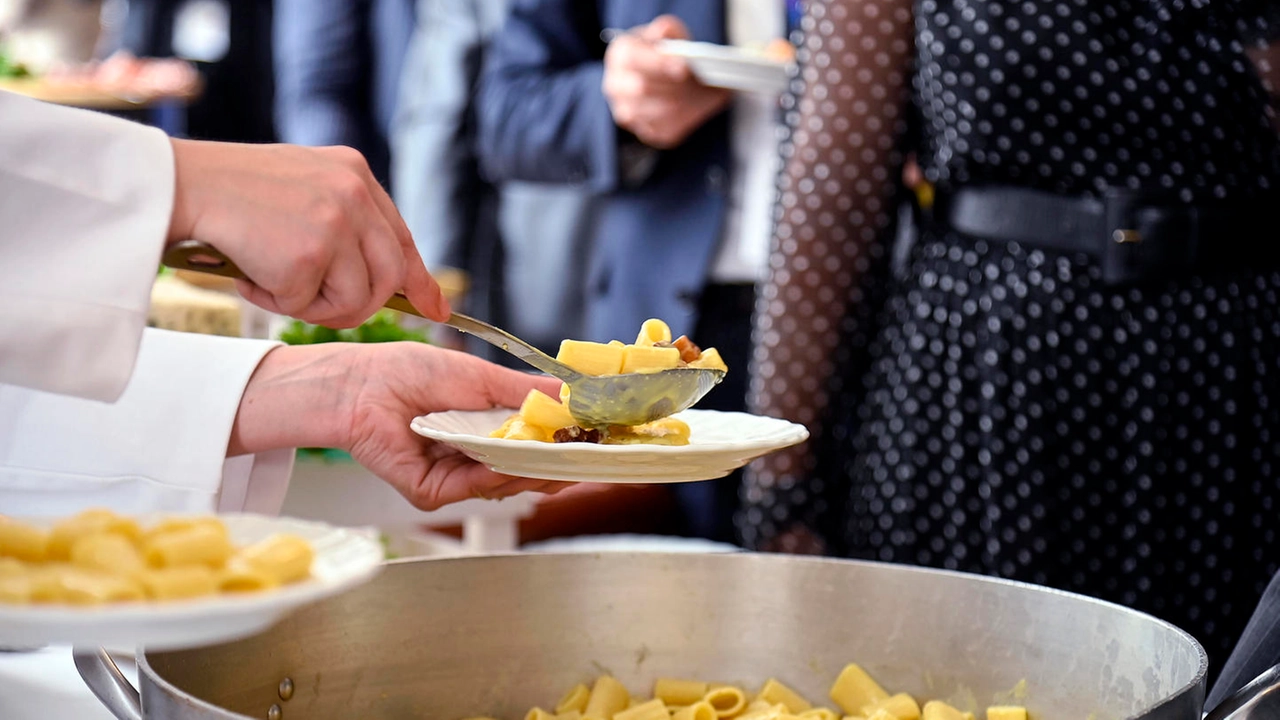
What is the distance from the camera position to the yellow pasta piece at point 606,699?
104cm

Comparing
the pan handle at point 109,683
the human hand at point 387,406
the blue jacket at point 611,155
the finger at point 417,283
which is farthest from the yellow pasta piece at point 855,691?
the blue jacket at point 611,155

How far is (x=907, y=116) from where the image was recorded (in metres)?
1.71

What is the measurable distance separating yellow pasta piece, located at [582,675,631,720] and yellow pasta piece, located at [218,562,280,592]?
20.7 inches

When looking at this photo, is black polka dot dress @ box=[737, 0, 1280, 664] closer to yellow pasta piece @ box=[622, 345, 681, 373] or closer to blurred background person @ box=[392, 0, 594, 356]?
yellow pasta piece @ box=[622, 345, 681, 373]

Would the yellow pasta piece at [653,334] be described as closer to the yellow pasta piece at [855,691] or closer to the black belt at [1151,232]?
the yellow pasta piece at [855,691]

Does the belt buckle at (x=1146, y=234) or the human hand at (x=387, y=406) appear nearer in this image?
the human hand at (x=387, y=406)

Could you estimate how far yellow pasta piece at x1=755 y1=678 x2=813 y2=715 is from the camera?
105 centimetres

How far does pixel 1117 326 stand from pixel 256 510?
3.24ft

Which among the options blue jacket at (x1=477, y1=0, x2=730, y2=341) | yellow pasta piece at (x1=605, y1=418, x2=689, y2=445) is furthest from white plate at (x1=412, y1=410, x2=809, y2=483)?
blue jacket at (x1=477, y1=0, x2=730, y2=341)

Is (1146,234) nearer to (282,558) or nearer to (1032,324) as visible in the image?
(1032,324)

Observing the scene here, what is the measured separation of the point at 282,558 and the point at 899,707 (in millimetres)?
613

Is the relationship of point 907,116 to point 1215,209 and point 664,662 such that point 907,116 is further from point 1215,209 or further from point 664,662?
point 664,662

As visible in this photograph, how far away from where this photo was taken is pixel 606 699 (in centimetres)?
104

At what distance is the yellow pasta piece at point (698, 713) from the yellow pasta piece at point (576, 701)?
0.07m
